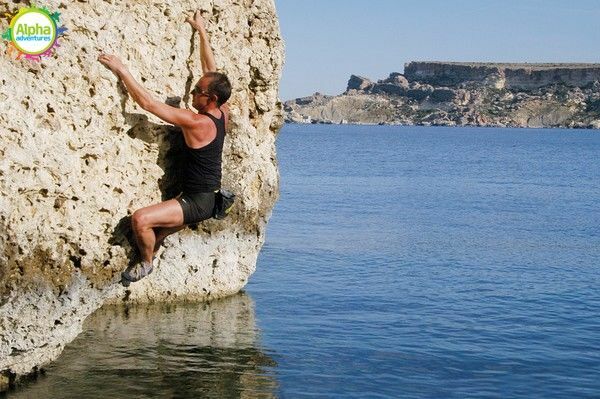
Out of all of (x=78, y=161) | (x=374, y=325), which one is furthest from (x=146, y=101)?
(x=374, y=325)

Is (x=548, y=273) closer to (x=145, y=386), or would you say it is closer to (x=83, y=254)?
(x=145, y=386)

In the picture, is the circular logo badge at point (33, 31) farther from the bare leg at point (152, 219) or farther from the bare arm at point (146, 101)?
the bare leg at point (152, 219)

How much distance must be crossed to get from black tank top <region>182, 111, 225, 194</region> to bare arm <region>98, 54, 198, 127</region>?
350mm

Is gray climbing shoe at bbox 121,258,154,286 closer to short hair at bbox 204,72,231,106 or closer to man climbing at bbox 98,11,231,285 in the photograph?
man climbing at bbox 98,11,231,285

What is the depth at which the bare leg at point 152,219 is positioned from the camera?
36.8ft

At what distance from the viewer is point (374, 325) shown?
1747 centimetres

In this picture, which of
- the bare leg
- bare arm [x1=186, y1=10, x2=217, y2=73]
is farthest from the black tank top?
bare arm [x1=186, y1=10, x2=217, y2=73]

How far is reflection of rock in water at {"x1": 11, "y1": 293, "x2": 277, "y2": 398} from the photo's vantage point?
41.7ft

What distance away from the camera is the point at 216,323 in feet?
55.4

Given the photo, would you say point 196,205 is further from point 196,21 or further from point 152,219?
point 196,21

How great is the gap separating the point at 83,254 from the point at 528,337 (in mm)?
9310

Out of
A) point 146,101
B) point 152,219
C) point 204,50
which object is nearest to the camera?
point 146,101

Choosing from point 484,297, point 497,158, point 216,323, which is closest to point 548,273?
point 484,297

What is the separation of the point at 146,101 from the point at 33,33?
1557 mm
